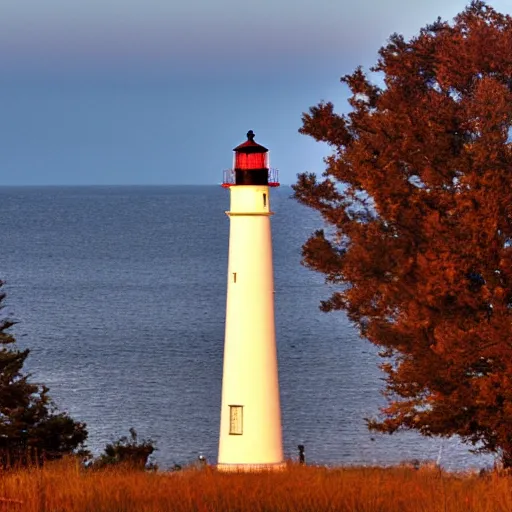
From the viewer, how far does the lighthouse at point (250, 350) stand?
2464 cm

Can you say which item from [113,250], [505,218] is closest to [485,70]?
[505,218]

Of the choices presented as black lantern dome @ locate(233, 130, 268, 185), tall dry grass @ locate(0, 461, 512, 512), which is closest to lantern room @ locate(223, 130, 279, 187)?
black lantern dome @ locate(233, 130, 268, 185)

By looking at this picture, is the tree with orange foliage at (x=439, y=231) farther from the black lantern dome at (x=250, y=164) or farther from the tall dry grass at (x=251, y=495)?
the tall dry grass at (x=251, y=495)

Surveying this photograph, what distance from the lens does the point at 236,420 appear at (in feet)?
80.7

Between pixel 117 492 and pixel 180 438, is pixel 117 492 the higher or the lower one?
the lower one

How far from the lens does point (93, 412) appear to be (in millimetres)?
47688

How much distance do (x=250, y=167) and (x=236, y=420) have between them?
5.35m

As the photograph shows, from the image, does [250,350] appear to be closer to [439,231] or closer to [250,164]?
[250,164]

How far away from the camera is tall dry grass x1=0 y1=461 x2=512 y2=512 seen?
10141 millimetres

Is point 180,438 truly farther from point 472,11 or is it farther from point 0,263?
point 0,263

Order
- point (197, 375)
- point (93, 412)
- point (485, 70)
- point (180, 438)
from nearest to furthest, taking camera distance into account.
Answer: point (485, 70) < point (180, 438) < point (93, 412) < point (197, 375)

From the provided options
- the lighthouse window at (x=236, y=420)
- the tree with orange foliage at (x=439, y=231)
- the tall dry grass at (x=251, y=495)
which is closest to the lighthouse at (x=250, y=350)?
the lighthouse window at (x=236, y=420)

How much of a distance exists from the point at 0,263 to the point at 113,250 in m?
18.9

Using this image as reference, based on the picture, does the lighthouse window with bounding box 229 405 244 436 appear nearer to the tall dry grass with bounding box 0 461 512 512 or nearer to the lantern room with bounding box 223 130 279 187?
the lantern room with bounding box 223 130 279 187
